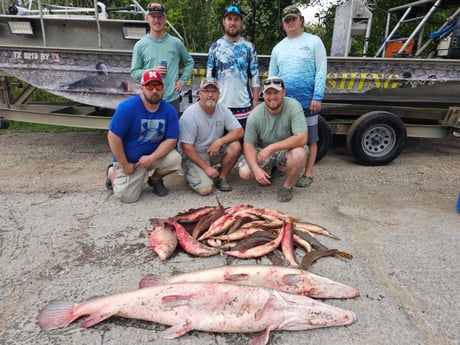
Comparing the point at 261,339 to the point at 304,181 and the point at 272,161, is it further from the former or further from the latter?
the point at 304,181

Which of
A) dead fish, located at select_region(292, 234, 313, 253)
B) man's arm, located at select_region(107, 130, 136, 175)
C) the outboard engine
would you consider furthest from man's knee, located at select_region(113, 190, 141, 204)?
the outboard engine

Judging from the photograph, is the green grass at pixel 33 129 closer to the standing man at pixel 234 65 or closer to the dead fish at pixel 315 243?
the standing man at pixel 234 65

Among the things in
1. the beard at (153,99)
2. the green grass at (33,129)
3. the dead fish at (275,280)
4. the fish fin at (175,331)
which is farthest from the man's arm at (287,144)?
the green grass at (33,129)

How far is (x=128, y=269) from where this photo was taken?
2.54 m

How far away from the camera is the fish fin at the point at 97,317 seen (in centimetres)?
198

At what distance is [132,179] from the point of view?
3660 mm

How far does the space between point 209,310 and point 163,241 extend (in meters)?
0.90

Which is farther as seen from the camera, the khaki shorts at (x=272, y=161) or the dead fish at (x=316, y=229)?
the khaki shorts at (x=272, y=161)

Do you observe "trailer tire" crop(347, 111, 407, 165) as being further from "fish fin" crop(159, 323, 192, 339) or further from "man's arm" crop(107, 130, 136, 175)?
"fish fin" crop(159, 323, 192, 339)

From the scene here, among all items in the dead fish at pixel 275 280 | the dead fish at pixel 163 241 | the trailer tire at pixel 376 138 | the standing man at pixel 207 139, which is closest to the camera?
the dead fish at pixel 275 280

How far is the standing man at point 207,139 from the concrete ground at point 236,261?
210mm

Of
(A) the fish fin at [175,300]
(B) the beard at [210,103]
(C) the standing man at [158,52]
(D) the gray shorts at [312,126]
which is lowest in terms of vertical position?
(A) the fish fin at [175,300]

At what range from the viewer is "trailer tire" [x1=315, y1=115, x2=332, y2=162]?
16.3ft

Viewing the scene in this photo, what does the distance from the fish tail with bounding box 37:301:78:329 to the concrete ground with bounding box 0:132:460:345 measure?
0.04m
